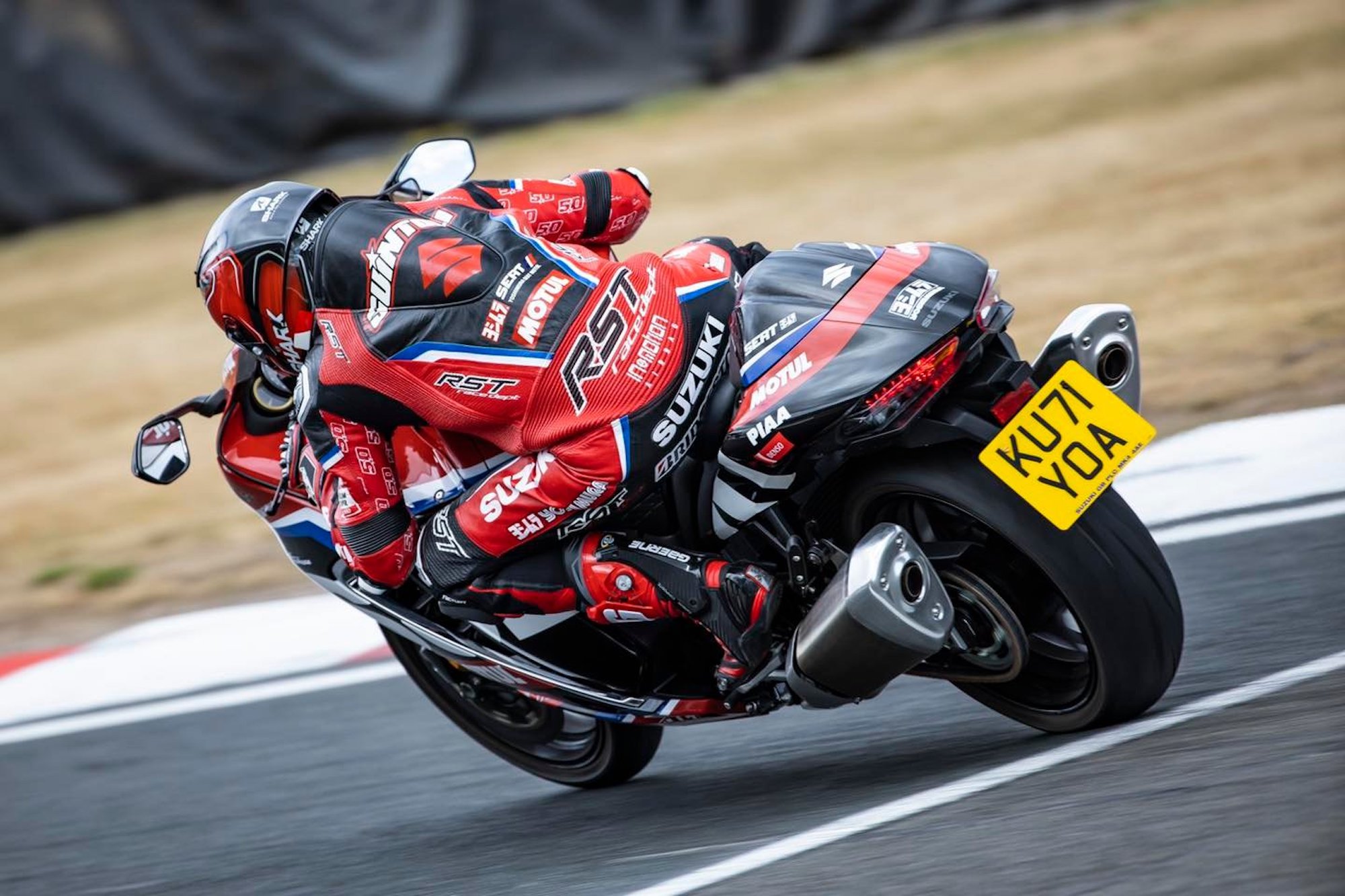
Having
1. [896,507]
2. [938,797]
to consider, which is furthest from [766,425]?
[938,797]

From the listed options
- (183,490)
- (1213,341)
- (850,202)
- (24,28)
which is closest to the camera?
(1213,341)

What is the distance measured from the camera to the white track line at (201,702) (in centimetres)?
526

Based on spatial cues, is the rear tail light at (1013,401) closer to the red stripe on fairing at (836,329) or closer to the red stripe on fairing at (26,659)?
the red stripe on fairing at (836,329)

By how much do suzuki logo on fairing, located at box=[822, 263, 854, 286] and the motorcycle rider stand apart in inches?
10.8

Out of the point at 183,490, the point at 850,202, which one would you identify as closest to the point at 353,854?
the point at 183,490

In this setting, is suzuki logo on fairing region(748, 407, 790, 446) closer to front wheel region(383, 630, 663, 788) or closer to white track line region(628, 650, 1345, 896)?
white track line region(628, 650, 1345, 896)

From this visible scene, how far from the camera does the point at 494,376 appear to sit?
3404 mm

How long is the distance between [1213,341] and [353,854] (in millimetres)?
4523

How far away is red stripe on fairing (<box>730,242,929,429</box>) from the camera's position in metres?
3.29

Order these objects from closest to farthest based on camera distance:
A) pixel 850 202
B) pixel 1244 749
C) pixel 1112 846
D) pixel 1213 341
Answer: pixel 1112 846 < pixel 1244 749 < pixel 1213 341 < pixel 850 202

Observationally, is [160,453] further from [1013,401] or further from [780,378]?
[1013,401]

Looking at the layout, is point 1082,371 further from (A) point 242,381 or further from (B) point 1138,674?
(A) point 242,381

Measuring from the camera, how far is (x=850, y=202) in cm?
1059

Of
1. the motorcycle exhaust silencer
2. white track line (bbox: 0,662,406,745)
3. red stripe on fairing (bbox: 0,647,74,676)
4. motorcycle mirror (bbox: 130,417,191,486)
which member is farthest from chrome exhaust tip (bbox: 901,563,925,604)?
red stripe on fairing (bbox: 0,647,74,676)
